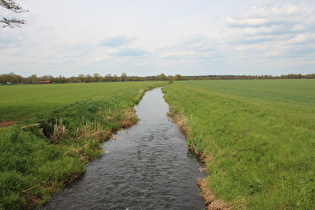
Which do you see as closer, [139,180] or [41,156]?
[139,180]

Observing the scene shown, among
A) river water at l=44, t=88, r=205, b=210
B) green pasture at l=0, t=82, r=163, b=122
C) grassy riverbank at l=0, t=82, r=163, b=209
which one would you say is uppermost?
green pasture at l=0, t=82, r=163, b=122

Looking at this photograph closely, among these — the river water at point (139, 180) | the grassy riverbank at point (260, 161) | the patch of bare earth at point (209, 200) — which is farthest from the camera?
the river water at point (139, 180)

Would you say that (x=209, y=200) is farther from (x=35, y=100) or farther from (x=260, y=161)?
(x=35, y=100)

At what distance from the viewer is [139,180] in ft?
30.5

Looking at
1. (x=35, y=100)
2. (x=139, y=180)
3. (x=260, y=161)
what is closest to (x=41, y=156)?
(x=139, y=180)

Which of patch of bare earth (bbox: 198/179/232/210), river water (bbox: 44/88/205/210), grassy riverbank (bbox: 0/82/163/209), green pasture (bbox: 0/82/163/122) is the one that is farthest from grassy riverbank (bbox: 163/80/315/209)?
green pasture (bbox: 0/82/163/122)

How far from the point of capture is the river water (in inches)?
300

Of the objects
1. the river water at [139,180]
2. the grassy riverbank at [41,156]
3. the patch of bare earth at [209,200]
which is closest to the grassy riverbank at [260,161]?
the patch of bare earth at [209,200]

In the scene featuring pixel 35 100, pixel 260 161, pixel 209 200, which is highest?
pixel 35 100

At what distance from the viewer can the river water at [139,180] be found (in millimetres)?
7613

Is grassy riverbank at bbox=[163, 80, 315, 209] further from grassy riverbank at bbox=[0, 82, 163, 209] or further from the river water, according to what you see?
grassy riverbank at bbox=[0, 82, 163, 209]

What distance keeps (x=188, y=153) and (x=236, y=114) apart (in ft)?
20.3

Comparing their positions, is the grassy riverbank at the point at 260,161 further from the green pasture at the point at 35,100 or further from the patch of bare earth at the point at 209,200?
the green pasture at the point at 35,100

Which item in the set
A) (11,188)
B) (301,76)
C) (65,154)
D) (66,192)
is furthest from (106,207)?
(301,76)
